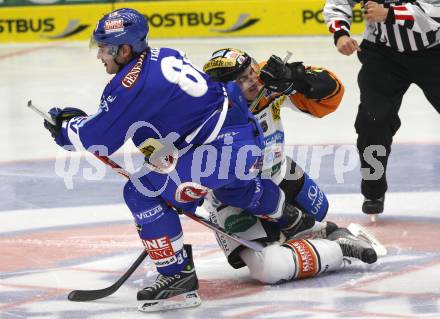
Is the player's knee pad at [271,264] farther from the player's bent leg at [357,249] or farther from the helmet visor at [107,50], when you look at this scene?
the helmet visor at [107,50]

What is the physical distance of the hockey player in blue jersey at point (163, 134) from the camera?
149 inches

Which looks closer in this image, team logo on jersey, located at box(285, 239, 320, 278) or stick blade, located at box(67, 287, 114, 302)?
stick blade, located at box(67, 287, 114, 302)

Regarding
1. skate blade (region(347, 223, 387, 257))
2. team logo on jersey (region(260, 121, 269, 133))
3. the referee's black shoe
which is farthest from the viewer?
the referee's black shoe

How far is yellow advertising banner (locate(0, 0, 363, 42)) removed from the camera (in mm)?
11289

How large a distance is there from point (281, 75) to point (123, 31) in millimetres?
641

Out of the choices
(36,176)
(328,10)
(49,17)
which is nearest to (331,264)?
(328,10)

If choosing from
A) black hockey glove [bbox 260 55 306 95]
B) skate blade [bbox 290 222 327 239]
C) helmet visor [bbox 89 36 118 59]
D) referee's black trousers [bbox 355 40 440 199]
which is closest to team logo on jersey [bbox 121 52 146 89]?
helmet visor [bbox 89 36 118 59]

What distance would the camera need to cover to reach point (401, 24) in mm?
4949

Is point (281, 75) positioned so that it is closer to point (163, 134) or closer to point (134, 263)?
point (163, 134)

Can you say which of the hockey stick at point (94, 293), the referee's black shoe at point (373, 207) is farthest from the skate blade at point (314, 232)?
the hockey stick at point (94, 293)

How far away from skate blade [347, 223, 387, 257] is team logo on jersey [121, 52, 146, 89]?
1.25 m

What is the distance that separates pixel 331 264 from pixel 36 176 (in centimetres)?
240

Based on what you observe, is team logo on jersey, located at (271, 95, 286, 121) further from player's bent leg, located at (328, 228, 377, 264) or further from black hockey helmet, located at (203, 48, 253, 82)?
player's bent leg, located at (328, 228, 377, 264)

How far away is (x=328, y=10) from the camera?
5156 mm
